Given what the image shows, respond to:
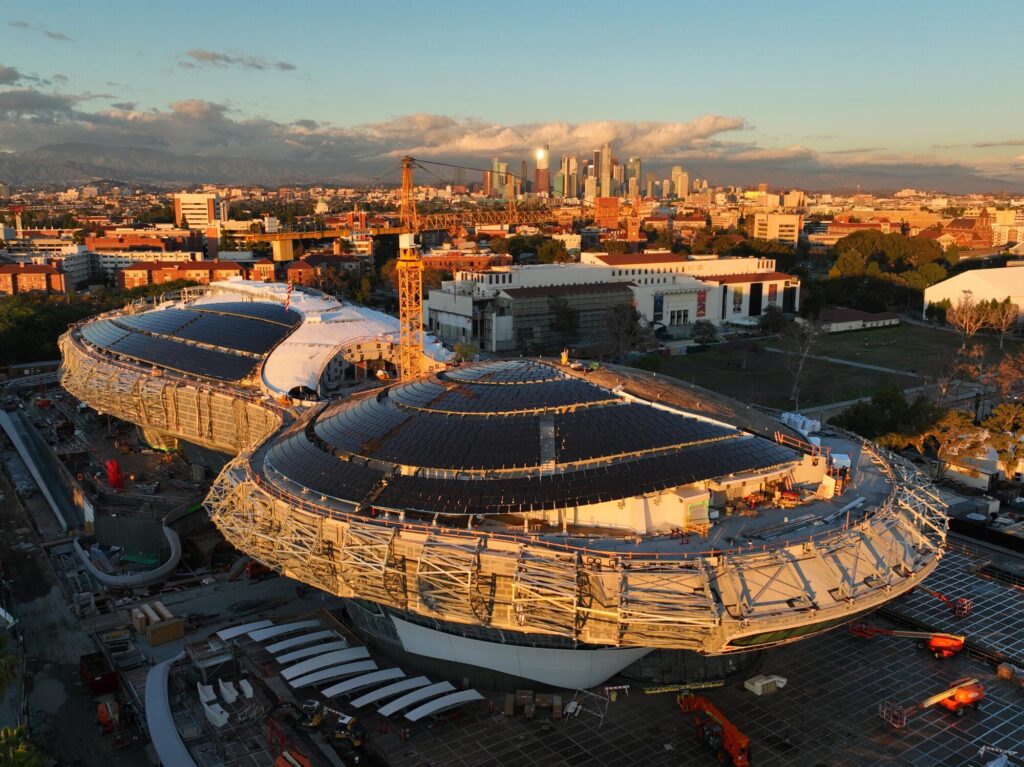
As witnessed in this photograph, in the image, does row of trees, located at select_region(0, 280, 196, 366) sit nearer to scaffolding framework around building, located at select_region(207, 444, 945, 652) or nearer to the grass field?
the grass field

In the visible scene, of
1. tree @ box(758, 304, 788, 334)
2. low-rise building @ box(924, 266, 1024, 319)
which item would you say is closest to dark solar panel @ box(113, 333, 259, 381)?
tree @ box(758, 304, 788, 334)

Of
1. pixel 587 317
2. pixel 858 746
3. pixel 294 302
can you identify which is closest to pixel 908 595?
pixel 858 746

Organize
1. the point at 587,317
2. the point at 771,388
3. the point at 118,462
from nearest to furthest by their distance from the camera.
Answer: the point at 118,462 → the point at 771,388 → the point at 587,317

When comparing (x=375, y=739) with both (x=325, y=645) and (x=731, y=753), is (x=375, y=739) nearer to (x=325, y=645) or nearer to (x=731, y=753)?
(x=325, y=645)

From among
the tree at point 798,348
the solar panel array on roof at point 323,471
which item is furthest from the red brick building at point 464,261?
the solar panel array on roof at point 323,471

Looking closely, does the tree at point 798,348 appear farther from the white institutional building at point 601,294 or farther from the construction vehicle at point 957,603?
the construction vehicle at point 957,603

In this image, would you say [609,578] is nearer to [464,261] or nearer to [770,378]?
[770,378]

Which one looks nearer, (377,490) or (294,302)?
(377,490)
